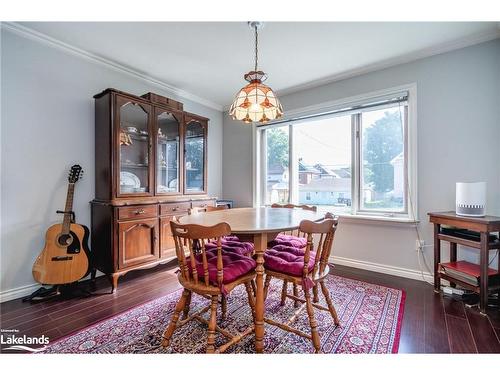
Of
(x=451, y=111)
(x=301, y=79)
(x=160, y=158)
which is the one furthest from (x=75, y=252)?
(x=451, y=111)

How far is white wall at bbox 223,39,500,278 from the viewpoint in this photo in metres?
2.17

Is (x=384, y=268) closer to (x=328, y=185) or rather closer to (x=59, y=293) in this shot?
(x=328, y=185)

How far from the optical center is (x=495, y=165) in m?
2.13

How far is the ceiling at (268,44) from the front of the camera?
204 cm

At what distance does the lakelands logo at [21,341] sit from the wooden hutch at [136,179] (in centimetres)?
71

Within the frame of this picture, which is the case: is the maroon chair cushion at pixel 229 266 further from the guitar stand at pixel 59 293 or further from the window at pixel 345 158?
the window at pixel 345 158

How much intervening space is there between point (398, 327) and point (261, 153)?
9.12 feet

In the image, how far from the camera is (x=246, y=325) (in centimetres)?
171

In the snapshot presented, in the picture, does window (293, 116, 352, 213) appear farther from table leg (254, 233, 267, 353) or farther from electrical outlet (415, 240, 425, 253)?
table leg (254, 233, 267, 353)

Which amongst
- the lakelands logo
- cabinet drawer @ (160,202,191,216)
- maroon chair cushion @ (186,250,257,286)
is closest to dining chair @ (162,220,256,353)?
maroon chair cushion @ (186,250,257,286)

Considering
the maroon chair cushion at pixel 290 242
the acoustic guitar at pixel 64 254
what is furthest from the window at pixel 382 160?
the acoustic guitar at pixel 64 254

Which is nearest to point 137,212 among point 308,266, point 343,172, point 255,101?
point 255,101
